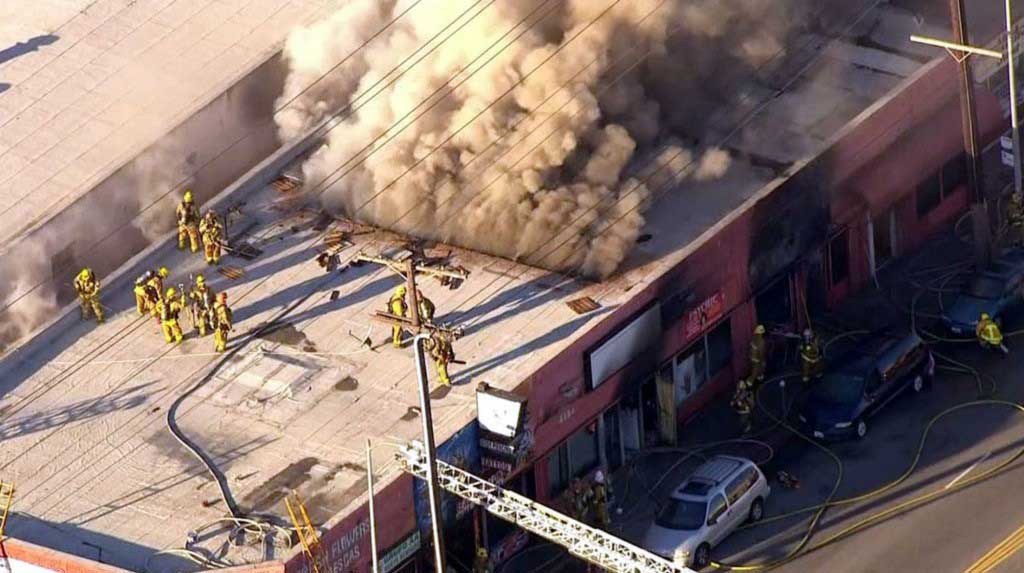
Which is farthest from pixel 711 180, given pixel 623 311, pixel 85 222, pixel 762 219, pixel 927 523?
pixel 85 222

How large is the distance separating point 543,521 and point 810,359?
1042 centimetres

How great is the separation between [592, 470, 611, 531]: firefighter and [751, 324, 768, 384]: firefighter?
4.46m

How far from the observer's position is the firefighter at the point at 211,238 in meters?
44.7

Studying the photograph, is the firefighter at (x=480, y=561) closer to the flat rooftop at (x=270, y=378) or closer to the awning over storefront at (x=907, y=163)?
the flat rooftop at (x=270, y=378)

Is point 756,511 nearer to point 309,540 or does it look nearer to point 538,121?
point 309,540

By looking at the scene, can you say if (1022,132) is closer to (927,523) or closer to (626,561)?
(927,523)

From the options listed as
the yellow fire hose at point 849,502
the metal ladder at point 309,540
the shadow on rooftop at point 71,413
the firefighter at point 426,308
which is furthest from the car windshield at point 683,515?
the shadow on rooftop at point 71,413

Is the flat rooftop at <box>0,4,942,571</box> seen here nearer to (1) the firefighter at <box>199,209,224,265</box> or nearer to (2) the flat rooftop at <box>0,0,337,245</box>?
(1) the firefighter at <box>199,209,224,265</box>

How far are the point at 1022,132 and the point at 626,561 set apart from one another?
58.9 feet

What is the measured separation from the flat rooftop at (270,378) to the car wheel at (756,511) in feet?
12.2

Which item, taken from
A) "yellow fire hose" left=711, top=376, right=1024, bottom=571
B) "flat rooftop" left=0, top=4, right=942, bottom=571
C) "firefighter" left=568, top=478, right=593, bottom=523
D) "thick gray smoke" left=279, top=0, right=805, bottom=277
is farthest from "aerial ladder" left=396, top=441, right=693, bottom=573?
"thick gray smoke" left=279, top=0, right=805, bottom=277

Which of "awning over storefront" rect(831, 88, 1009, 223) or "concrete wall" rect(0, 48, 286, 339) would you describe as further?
"concrete wall" rect(0, 48, 286, 339)

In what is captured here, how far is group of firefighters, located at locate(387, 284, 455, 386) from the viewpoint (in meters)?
40.5

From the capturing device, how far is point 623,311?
41.4m
